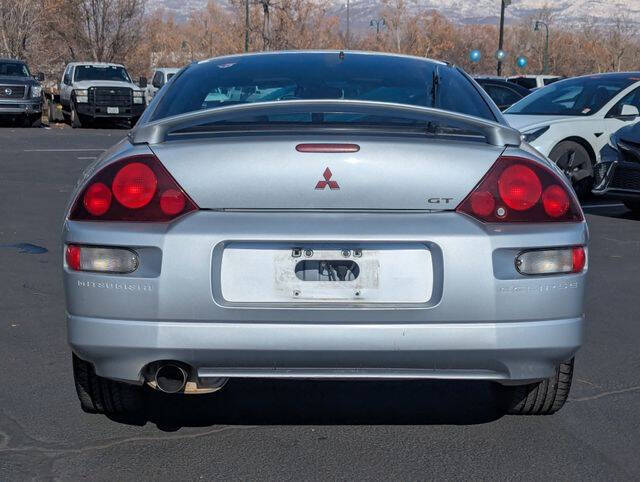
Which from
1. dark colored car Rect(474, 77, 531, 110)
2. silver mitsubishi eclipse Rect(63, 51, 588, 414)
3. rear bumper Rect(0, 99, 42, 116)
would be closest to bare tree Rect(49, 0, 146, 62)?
rear bumper Rect(0, 99, 42, 116)

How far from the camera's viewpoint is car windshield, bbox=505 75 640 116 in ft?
44.0

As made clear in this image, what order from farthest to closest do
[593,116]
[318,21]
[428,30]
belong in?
1. [428,30]
2. [318,21]
3. [593,116]

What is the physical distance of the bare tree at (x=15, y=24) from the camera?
41.7m

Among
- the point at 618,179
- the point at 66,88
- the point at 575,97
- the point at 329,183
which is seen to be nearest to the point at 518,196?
the point at 329,183

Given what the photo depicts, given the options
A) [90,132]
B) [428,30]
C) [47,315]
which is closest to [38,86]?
[90,132]

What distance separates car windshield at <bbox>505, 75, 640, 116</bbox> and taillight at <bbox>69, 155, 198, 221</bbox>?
33.3 ft

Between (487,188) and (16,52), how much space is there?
40751 millimetres

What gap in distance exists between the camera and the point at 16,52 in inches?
1655

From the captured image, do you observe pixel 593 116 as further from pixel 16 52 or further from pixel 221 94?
pixel 16 52

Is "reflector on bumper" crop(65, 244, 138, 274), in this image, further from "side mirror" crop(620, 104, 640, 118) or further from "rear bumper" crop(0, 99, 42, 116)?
"rear bumper" crop(0, 99, 42, 116)

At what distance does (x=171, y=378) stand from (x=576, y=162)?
383 inches

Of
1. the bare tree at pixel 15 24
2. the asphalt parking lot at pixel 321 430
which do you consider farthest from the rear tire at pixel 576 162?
the bare tree at pixel 15 24

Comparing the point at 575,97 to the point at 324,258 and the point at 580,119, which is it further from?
the point at 324,258

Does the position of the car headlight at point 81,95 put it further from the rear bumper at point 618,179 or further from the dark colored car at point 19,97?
the rear bumper at point 618,179
